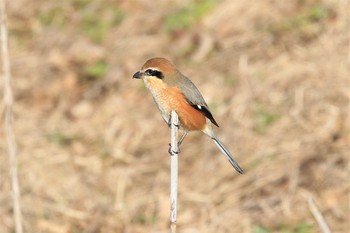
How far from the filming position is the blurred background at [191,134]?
304 inches

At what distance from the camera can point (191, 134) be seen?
898cm

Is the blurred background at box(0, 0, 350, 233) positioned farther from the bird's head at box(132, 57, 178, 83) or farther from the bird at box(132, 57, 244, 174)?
the bird's head at box(132, 57, 178, 83)

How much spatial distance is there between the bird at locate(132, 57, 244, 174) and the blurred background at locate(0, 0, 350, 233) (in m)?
2.00

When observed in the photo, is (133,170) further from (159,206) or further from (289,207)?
(289,207)

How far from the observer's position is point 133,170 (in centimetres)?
862

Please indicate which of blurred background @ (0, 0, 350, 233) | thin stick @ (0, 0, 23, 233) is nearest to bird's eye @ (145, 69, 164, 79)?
thin stick @ (0, 0, 23, 233)

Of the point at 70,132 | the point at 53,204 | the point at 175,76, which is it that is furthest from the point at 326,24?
the point at 175,76

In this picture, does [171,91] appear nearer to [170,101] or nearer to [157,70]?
[170,101]

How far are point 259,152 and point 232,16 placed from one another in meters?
2.94

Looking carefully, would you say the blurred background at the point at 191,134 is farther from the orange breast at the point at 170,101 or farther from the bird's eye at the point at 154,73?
the bird's eye at the point at 154,73

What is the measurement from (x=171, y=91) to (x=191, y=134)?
3.57m

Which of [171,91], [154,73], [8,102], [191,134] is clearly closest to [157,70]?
[154,73]

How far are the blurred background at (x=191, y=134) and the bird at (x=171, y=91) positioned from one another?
200 centimetres

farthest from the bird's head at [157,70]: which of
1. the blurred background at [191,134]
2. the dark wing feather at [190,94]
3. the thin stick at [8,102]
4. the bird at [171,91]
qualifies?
the blurred background at [191,134]
